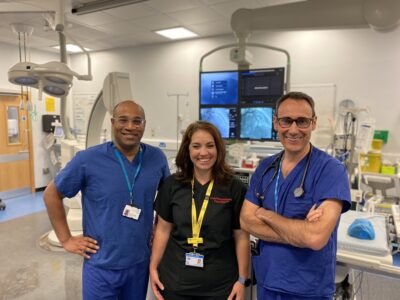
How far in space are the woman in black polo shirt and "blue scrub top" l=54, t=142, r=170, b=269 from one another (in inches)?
5.1

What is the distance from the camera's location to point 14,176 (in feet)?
18.7

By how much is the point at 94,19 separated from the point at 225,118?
2.73 meters

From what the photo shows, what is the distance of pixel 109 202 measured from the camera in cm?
151

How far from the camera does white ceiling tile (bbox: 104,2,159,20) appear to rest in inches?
151

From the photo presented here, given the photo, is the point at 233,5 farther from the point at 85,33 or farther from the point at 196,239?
the point at 196,239

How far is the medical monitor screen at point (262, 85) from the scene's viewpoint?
2.62 metres

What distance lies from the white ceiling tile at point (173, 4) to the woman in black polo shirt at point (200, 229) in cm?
275

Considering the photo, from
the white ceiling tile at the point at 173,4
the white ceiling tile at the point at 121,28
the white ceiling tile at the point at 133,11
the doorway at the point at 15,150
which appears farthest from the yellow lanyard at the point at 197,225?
the doorway at the point at 15,150

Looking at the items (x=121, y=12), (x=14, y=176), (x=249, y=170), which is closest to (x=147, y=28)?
(x=121, y=12)

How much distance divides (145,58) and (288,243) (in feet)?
17.1

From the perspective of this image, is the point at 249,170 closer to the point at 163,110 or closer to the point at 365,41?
the point at 365,41

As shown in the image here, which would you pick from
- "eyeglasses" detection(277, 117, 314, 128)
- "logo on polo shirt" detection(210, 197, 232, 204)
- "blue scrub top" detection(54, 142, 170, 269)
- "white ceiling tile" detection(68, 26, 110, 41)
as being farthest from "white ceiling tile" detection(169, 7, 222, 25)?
"logo on polo shirt" detection(210, 197, 232, 204)

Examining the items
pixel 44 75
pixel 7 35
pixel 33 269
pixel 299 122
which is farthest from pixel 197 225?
pixel 7 35

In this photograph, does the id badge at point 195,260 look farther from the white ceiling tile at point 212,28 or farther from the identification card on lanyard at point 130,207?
the white ceiling tile at point 212,28
